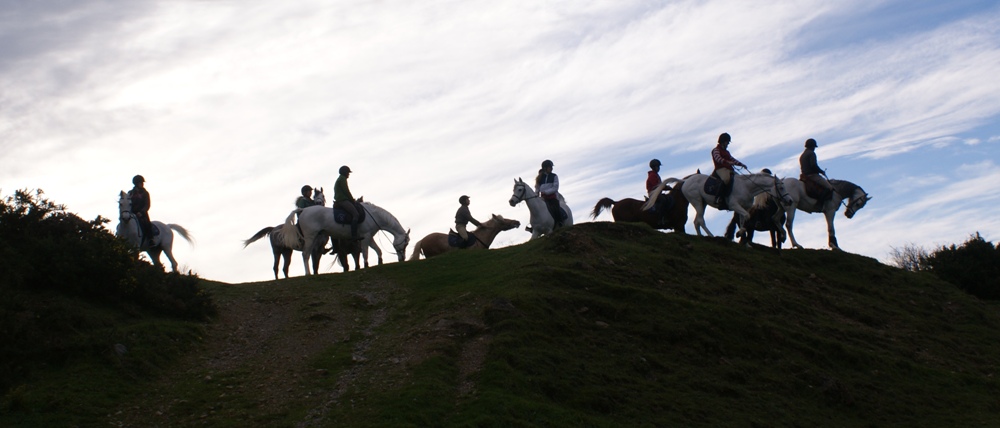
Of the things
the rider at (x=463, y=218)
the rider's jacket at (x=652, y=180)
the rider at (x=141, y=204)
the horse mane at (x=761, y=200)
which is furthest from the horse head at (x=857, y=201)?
the rider at (x=141, y=204)

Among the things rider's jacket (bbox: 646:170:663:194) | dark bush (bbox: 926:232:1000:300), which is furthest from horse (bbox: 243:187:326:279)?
dark bush (bbox: 926:232:1000:300)

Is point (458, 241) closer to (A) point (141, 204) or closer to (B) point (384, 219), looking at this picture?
(B) point (384, 219)

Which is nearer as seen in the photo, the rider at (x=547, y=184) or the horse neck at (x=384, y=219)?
the rider at (x=547, y=184)

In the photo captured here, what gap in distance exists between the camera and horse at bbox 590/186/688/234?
90.5 feet

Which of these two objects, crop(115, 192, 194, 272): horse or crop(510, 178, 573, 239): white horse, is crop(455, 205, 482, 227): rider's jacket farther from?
crop(115, 192, 194, 272): horse

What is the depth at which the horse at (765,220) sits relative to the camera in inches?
1070

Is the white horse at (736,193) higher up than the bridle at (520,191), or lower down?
lower down

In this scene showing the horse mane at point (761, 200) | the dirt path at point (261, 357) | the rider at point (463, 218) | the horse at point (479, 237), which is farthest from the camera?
the horse at point (479, 237)

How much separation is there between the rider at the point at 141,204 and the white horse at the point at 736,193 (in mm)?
13526

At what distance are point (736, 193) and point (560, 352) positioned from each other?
11360 mm

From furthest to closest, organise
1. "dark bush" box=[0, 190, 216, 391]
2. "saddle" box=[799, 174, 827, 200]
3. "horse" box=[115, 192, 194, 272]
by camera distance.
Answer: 1. "saddle" box=[799, 174, 827, 200]
2. "horse" box=[115, 192, 194, 272]
3. "dark bush" box=[0, 190, 216, 391]

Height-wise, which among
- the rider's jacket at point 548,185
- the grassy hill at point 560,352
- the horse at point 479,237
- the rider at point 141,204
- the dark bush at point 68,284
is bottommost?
the grassy hill at point 560,352

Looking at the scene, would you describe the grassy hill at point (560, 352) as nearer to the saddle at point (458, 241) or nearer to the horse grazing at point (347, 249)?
the horse grazing at point (347, 249)

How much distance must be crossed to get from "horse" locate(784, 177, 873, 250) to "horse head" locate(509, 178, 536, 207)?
7.32 metres
